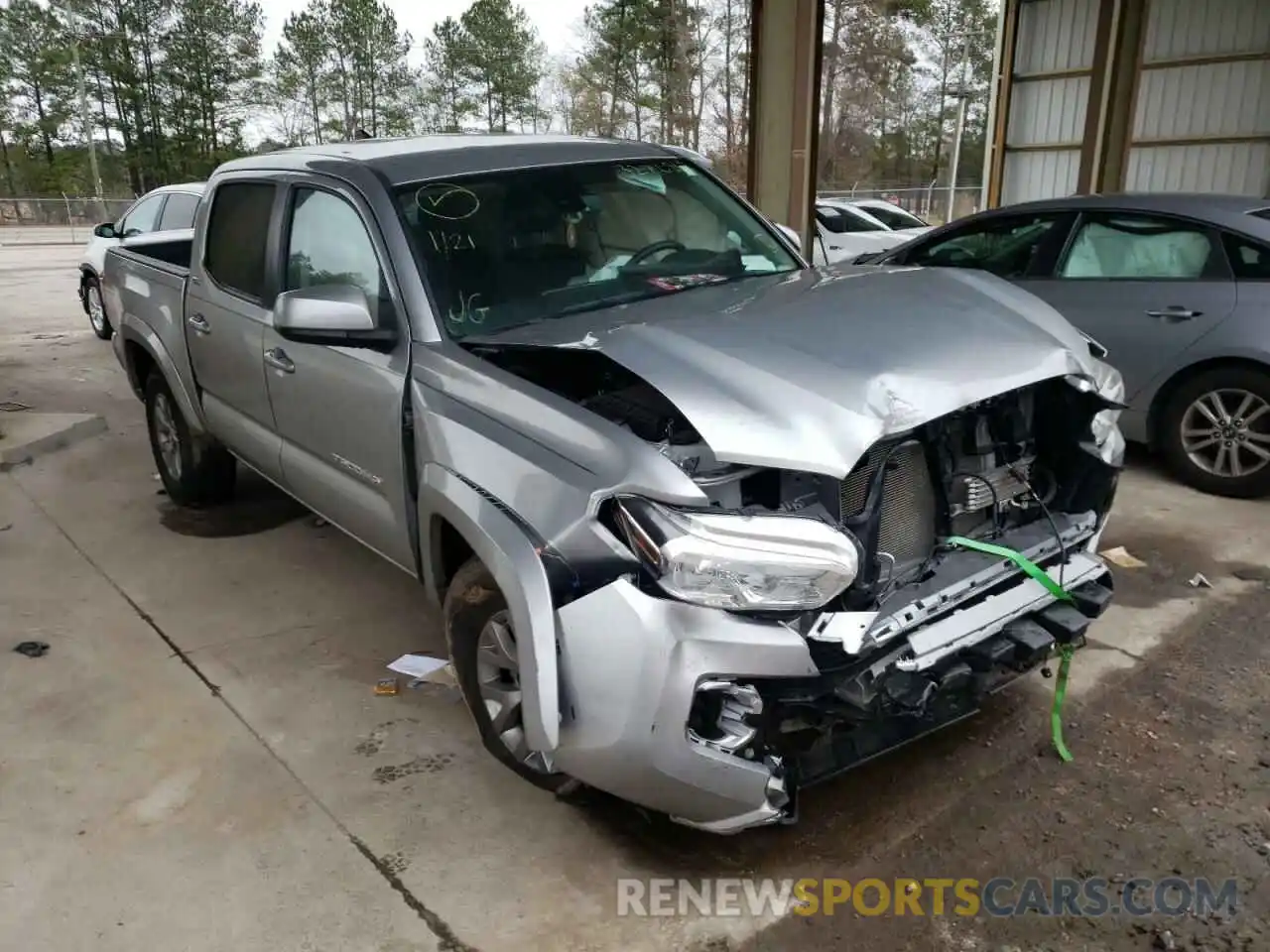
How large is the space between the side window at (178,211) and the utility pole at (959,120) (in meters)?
19.4

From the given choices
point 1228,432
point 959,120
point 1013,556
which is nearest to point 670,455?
point 1013,556

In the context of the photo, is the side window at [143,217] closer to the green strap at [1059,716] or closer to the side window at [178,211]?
the side window at [178,211]

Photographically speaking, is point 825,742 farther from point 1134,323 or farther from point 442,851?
point 1134,323

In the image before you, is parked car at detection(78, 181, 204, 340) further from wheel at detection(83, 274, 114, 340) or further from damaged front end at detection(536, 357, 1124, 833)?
damaged front end at detection(536, 357, 1124, 833)

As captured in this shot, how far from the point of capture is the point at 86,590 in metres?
4.65

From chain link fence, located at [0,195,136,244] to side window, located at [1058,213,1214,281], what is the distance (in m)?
41.6

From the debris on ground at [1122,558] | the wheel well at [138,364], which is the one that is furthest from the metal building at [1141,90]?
the wheel well at [138,364]

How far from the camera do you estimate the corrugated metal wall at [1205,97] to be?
11.6 m

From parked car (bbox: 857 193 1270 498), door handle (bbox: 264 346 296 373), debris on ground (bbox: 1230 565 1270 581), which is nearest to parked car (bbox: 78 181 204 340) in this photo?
door handle (bbox: 264 346 296 373)

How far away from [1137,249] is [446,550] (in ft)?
15.0

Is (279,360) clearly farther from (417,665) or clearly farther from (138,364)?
(138,364)

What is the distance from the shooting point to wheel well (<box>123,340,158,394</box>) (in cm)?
566

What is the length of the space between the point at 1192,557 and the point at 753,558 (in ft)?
11.2

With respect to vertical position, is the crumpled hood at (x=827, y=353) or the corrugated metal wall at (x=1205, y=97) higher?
the corrugated metal wall at (x=1205, y=97)
